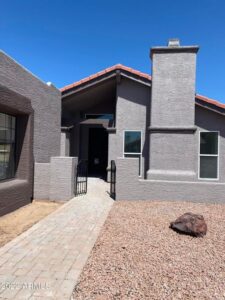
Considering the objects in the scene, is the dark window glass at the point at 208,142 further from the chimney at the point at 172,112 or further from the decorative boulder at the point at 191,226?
the decorative boulder at the point at 191,226

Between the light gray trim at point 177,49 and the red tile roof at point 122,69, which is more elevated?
the light gray trim at point 177,49

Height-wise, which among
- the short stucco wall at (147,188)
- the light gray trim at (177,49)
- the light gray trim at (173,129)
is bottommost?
the short stucco wall at (147,188)

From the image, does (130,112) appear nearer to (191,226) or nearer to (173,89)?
(173,89)

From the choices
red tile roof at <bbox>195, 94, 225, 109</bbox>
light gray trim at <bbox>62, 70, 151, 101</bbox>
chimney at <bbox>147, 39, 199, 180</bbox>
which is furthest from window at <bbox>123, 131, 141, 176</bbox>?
red tile roof at <bbox>195, 94, 225, 109</bbox>

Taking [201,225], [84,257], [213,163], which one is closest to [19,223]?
[84,257]

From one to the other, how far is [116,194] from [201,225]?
3.98 m

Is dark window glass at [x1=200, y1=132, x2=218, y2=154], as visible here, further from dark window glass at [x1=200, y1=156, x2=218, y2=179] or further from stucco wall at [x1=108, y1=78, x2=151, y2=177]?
stucco wall at [x1=108, y1=78, x2=151, y2=177]

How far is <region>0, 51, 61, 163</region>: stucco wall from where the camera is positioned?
7.55 metres

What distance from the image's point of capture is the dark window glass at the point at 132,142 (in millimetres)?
11766

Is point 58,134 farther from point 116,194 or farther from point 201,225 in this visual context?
point 201,225

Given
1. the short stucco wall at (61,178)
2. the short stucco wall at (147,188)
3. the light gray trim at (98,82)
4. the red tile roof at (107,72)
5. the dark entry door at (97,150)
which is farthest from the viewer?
the dark entry door at (97,150)

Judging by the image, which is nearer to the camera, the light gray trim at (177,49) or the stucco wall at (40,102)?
the stucco wall at (40,102)

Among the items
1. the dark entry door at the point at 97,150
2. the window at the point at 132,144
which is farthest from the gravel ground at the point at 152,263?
the dark entry door at the point at 97,150

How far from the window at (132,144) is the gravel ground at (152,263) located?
504 cm
